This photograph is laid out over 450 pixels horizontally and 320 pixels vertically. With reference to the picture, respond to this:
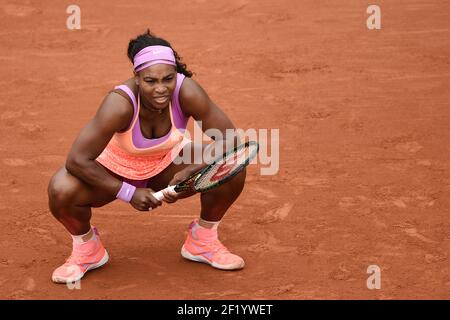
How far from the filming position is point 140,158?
5.21 m

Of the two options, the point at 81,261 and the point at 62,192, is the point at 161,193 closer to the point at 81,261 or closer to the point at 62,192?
the point at 62,192

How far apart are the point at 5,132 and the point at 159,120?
2684mm

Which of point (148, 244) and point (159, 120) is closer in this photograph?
point (159, 120)

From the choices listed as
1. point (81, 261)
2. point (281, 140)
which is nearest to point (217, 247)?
point (81, 261)

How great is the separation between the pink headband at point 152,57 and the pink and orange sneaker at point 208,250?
3.52 ft

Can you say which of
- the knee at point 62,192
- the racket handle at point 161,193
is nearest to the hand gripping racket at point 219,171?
the racket handle at point 161,193

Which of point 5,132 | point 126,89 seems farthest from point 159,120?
point 5,132

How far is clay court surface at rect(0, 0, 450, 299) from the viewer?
5.25m

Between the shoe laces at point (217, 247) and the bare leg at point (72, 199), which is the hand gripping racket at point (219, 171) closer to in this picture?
the bare leg at point (72, 199)

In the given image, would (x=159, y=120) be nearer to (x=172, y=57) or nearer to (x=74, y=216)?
(x=172, y=57)

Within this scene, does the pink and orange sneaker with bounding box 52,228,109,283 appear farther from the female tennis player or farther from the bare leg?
the bare leg

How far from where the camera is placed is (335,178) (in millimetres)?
6516

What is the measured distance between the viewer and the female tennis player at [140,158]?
16.1ft

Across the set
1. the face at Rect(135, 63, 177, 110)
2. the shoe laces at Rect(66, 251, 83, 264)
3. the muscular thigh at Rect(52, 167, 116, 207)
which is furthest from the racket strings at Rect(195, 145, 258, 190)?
the shoe laces at Rect(66, 251, 83, 264)
